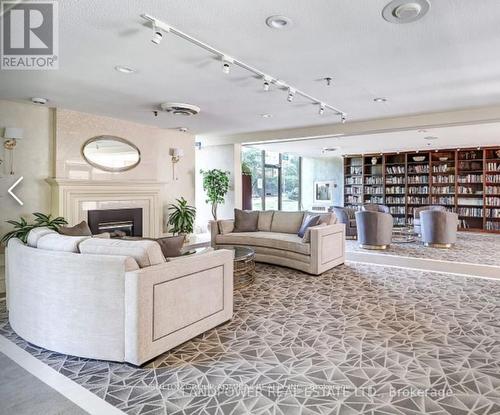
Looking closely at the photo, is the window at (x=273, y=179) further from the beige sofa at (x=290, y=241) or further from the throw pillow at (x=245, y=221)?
the beige sofa at (x=290, y=241)

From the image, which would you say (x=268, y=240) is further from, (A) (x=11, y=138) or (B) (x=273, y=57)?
(A) (x=11, y=138)

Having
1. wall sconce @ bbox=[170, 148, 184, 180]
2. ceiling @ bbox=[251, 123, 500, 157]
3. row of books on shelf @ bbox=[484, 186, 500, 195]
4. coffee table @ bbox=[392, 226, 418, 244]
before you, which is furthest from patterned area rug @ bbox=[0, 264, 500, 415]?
row of books on shelf @ bbox=[484, 186, 500, 195]

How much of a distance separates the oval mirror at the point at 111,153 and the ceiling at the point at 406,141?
346 centimetres

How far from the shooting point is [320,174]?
41.7ft

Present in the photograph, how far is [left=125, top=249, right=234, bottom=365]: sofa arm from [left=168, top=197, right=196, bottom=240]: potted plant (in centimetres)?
409

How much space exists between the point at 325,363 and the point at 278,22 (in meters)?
2.58

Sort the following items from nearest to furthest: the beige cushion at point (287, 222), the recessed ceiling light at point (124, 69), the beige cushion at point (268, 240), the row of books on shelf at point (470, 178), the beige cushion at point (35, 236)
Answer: the beige cushion at point (35, 236) → the recessed ceiling light at point (124, 69) → the beige cushion at point (268, 240) → the beige cushion at point (287, 222) → the row of books on shelf at point (470, 178)

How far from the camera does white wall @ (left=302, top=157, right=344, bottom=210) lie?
12312 millimetres

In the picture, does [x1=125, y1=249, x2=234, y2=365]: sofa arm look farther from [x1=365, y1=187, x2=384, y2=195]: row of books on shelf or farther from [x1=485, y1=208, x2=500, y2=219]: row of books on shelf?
[x1=485, y1=208, x2=500, y2=219]: row of books on shelf

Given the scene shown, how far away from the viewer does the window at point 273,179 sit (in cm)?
1094

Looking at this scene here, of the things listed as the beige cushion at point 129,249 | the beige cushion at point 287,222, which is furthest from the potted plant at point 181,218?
the beige cushion at point 129,249

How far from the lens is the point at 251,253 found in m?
4.58

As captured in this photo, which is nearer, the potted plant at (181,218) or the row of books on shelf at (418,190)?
the potted plant at (181,218)

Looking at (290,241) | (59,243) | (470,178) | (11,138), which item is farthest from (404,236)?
(11,138)
